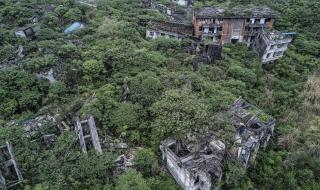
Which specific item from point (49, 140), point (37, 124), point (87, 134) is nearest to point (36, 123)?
point (37, 124)

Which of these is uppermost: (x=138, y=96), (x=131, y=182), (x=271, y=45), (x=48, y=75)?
(x=48, y=75)

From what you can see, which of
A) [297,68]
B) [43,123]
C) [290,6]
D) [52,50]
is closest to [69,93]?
[43,123]

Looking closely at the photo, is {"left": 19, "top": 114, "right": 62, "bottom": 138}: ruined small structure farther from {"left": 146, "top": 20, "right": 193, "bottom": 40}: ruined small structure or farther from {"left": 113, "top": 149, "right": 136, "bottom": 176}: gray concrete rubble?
{"left": 146, "top": 20, "right": 193, "bottom": 40}: ruined small structure

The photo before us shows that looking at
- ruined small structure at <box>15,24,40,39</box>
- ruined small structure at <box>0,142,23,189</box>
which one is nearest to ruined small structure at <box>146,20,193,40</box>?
ruined small structure at <box>15,24,40,39</box>

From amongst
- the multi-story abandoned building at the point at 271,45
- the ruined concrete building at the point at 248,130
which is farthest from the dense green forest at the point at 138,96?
the multi-story abandoned building at the point at 271,45

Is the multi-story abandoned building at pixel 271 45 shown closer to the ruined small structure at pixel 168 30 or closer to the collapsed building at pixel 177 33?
the collapsed building at pixel 177 33

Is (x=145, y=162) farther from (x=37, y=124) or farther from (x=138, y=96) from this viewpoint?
(x=37, y=124)
